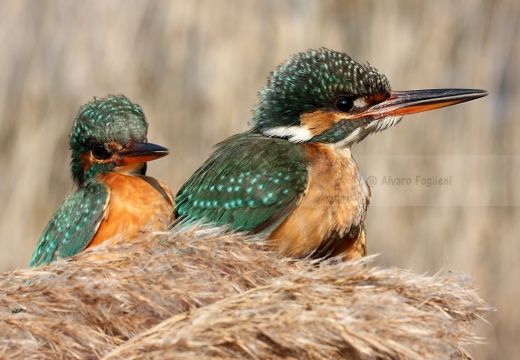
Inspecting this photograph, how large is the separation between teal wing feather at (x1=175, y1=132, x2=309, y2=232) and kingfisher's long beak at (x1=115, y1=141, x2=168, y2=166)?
8.9 inches

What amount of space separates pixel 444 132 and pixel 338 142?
2.17 meters

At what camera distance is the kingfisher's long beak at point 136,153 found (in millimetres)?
3398

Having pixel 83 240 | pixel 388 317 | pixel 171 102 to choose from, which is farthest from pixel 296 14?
pixel 388 317

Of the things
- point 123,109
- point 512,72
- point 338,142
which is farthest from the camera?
point 512,72

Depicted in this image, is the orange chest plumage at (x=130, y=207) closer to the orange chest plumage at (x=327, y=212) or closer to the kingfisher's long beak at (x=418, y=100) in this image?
the orange chest plumage at (x=327, y=212)

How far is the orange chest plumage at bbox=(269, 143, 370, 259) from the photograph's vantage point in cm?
290

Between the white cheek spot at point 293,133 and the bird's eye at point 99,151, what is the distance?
777 millimetres

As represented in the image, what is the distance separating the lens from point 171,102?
5.29m

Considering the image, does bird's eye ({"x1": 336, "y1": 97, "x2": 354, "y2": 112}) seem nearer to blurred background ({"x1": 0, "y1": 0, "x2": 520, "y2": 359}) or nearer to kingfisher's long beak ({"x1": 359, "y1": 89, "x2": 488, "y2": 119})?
kingfisher's long beak ({"x1": 359, "y1": 89, "x2": 488, "y2": 119})

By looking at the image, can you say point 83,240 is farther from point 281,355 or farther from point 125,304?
point 281,355

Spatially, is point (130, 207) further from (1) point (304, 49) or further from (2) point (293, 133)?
(1) point (304, 49)

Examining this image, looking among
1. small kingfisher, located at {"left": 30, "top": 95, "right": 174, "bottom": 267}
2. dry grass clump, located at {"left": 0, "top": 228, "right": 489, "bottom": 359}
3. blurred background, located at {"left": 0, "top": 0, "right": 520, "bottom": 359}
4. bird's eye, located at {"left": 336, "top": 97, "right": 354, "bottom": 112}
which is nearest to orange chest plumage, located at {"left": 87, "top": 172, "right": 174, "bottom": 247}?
small kingfisher, located at {"left": 30, "top": 95, "right": 174, "bottom": 267}

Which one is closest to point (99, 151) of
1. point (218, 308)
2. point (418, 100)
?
point (418, 100)

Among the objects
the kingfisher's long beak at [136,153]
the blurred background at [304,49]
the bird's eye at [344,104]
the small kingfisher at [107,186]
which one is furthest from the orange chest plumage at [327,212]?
the blurred background at [304,49]
